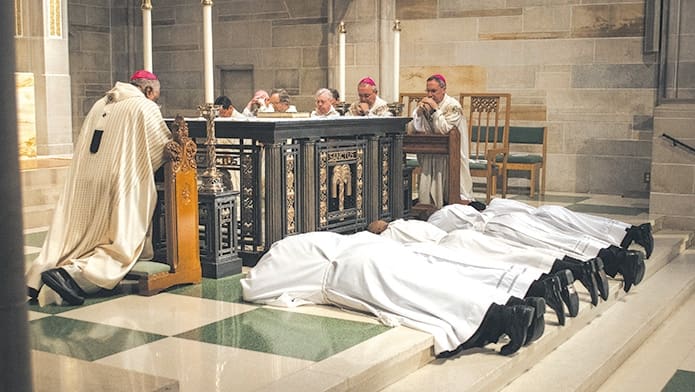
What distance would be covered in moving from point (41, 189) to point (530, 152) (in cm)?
597

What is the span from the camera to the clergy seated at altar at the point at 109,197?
18.2 ft

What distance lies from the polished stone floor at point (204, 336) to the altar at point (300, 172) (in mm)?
872

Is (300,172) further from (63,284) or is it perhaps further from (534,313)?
(534,313)

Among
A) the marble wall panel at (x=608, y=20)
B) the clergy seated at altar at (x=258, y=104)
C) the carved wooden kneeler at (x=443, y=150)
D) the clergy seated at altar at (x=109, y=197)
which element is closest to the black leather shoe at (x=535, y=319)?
the clergy seated at altar at (x=109, y=197)

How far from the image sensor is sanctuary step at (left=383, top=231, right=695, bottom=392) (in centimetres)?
442

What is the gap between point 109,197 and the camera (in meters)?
5.71

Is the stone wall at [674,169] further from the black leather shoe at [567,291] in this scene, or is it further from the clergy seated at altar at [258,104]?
the black leather shoe at [567,291]

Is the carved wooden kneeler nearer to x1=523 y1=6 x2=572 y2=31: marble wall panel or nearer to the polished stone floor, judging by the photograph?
x1=523 y1=6 x2=572 y2=31: marble wall panel

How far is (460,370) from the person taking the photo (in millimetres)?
4473

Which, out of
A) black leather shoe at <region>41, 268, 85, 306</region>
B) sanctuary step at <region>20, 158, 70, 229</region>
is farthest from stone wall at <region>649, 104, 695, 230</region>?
black leather shoe at <region>41, 268, 85, 306</region>

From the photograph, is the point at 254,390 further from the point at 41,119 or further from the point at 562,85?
the point at 562,85

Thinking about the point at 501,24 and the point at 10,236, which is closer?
the point at 10,236

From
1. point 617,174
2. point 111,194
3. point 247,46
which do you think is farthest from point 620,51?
point 111,194

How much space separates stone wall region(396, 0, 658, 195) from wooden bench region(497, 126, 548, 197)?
0.57ft
